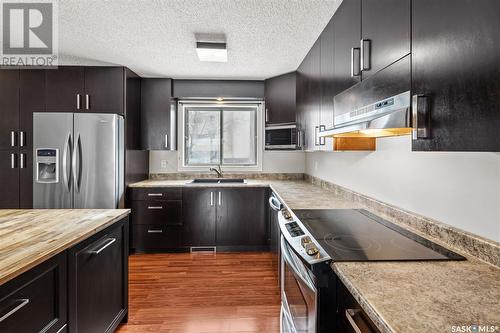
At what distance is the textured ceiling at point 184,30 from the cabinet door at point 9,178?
1.27m

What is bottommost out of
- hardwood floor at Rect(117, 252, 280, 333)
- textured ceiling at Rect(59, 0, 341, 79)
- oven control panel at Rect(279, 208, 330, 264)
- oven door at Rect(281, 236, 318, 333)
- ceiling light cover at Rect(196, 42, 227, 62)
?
hardwood floor at Rect(117, 252, 280, 333)

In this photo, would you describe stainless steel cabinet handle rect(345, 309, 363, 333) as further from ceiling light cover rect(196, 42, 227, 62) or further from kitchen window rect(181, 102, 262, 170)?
kitchen window rect(181, 102, 262, 170)

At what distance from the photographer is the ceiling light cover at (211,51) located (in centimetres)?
257

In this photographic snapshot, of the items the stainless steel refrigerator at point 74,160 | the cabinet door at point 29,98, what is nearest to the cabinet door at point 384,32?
the stainless steel refrigerator at point 74,160

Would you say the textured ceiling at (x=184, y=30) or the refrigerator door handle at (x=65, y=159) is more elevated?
the textured ceiling at (x=184, y=30)

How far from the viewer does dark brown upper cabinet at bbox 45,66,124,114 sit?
332 cm

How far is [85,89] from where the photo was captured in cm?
334

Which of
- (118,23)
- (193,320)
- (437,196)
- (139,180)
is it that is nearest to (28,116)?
(139,180)

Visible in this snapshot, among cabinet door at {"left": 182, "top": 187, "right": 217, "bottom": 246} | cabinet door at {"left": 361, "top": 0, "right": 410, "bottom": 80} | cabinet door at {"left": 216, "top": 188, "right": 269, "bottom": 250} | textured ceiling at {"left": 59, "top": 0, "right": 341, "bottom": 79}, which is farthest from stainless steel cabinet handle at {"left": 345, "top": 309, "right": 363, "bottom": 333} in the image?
cabinet door at {"left": 182, "top": 187, "right": 217, "bottom": 246}

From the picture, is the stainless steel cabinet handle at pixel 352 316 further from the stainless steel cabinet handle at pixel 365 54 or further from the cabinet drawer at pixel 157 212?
the cabinet drawer at pixel 157 212

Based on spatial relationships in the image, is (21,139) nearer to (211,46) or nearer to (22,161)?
(22,161)

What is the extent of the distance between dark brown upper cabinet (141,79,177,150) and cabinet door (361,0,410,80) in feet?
9.60

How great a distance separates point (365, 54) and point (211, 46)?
1.59m

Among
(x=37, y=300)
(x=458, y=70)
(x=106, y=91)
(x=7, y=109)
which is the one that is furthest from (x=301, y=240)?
(x=7, y=109)
